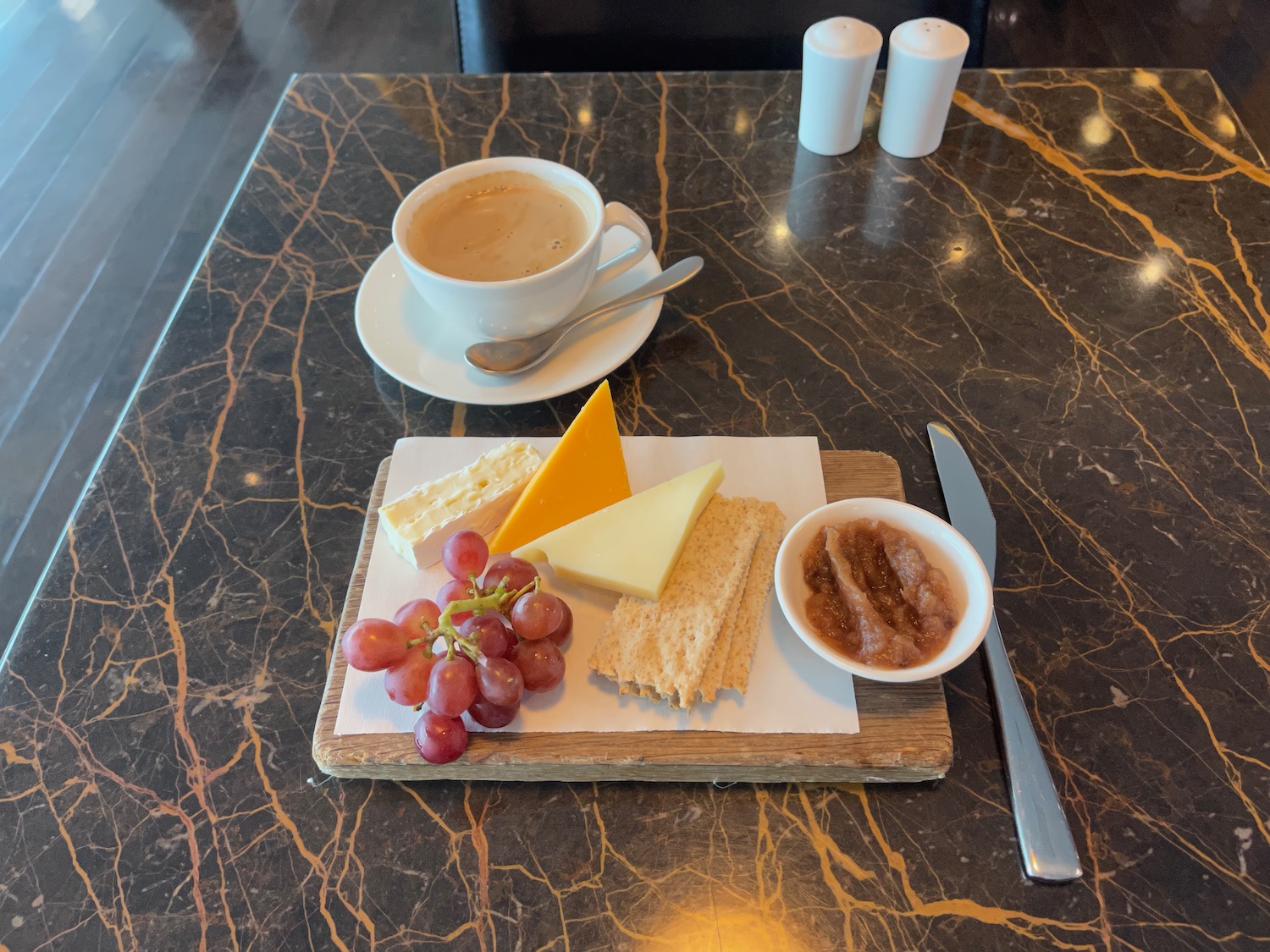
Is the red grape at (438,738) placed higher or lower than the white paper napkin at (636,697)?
higher

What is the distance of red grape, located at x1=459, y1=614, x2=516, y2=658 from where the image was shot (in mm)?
729

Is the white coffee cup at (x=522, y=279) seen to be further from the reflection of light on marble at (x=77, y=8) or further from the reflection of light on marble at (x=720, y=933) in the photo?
the reflection of light on marble at (x=77, y=8)

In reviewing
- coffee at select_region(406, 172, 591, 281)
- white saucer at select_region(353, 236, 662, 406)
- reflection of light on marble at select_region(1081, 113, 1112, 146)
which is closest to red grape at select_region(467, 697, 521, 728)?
white saucer at select_region(353, 236, 662, 406)

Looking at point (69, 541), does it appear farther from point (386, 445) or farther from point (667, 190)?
point (667, 190)

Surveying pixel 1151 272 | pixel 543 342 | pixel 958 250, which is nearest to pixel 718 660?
pixel 543 342

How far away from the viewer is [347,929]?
2.27ft

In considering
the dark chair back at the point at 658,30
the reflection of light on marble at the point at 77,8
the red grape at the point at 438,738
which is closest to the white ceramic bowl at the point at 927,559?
the red grape at the point at 438,738

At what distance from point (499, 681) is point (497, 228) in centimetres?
62

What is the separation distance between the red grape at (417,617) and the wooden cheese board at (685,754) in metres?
0.10

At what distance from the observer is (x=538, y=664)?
0.74 meters

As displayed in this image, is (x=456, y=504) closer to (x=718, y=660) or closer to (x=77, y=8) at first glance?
(x=718, y=660)

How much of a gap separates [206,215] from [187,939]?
7.54 ft

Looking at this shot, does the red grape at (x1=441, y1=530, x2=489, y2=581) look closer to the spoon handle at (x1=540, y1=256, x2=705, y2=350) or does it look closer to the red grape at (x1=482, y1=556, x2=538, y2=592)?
the red grape at (x1=482, y1=556, x2=538, y2=592)

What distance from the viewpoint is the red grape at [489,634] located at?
0.73 meters
